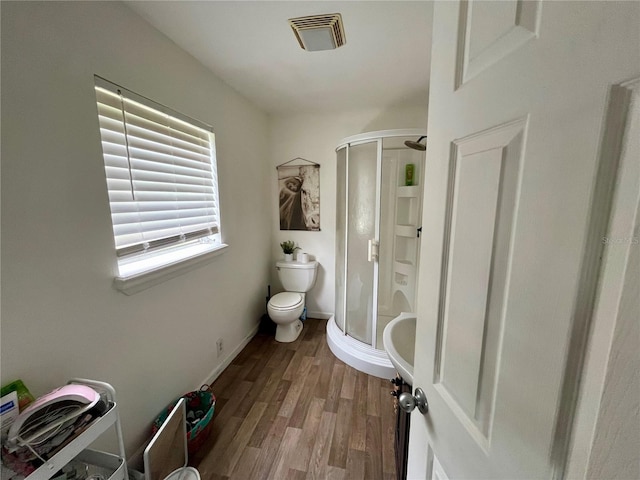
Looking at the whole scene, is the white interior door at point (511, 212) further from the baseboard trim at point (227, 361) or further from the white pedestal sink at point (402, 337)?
the baseboard trim at point (227, 361)

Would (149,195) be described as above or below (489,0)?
below

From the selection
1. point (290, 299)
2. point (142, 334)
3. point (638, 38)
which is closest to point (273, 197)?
point (290, 299)

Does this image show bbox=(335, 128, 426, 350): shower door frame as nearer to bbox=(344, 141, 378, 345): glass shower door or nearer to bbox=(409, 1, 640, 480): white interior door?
bbox=(344, 141, 378, 345): glass shower door

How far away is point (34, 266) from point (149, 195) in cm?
61

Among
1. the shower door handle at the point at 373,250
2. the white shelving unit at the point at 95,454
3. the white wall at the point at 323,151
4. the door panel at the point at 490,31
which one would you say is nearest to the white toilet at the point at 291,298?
the white wall at the point at 323,151

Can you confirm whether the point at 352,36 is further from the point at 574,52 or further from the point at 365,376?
the point at 365,376

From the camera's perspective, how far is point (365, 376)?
208 cm

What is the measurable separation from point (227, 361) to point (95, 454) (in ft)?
3.87

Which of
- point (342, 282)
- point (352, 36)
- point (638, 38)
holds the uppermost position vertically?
point (352, 36)

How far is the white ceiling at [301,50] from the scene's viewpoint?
4.14 feet

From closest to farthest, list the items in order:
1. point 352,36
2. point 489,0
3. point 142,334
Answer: point 489,0 → point 142,334 → point 352,36

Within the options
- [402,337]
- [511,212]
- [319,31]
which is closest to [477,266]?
[511,212]

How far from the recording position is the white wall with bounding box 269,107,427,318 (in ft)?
8.56

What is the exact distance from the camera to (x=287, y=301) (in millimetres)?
2535
